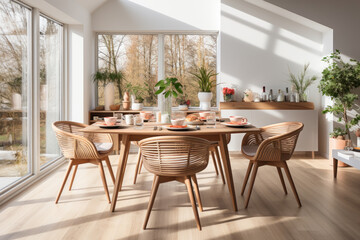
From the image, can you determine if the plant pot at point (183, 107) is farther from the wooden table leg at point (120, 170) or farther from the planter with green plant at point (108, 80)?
the wooden table leg at point (120, 170)

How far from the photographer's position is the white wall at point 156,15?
576 centimetres

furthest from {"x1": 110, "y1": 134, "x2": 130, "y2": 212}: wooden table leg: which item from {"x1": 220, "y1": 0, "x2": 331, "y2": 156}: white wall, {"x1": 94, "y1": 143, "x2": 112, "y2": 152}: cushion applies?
{"x1": 220, "y1": 0, "x2": 331, "y2": 156}: white wall

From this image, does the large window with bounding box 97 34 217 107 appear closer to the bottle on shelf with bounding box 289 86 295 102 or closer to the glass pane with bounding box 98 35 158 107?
the glass pane with bounding box 98 35 158 107

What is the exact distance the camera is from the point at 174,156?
2.44 meters

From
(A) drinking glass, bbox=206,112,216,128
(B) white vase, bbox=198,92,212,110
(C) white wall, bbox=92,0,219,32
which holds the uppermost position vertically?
(C) white wall, bbox=92,0,219,32

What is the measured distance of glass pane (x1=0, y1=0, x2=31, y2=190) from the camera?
10.7 ft

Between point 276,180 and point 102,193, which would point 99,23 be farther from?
point 276,180

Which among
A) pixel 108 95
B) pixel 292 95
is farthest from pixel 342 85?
pixel 108 95

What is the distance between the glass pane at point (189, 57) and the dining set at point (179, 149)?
2637 mm

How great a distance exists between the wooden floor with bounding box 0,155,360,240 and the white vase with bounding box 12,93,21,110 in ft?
2.97

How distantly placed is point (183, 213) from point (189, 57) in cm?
377

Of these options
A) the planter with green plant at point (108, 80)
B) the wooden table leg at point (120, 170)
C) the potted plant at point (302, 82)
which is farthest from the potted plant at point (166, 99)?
the potted plant at point (302, 82)

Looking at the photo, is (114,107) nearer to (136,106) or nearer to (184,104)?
(136,106)

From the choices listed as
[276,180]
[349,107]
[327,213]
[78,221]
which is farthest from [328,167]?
[78,221]
